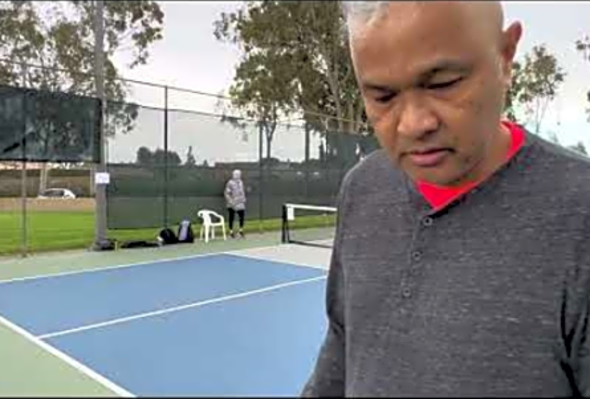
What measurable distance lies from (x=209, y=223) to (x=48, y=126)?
3802 mm

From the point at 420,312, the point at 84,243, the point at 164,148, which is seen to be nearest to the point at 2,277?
the point at 84,243

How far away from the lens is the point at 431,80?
29.3 inches

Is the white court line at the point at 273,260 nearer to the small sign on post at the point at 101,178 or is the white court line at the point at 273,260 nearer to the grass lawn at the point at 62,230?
the grass lawn at the point at 62,230

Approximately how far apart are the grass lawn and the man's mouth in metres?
9.21

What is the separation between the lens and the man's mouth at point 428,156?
81cm

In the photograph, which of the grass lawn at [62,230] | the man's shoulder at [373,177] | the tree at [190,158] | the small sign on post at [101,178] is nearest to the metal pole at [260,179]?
the grass lawn at [62,230]

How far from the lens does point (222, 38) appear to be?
77.8 feet

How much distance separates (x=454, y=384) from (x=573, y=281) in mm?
244

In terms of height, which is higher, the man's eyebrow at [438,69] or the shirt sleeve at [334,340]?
the man's eyebrow at [438,69]

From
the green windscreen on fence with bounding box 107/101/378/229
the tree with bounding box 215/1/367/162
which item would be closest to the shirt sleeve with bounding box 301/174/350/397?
the green windscreen on fence with bounding box 107/101/378/229

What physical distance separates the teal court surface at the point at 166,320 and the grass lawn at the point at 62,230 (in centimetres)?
106

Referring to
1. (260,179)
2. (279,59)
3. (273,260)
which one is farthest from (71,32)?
(273,260)

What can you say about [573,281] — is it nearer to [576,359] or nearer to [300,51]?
[576,359]

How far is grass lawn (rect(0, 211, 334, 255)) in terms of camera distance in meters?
12.8
